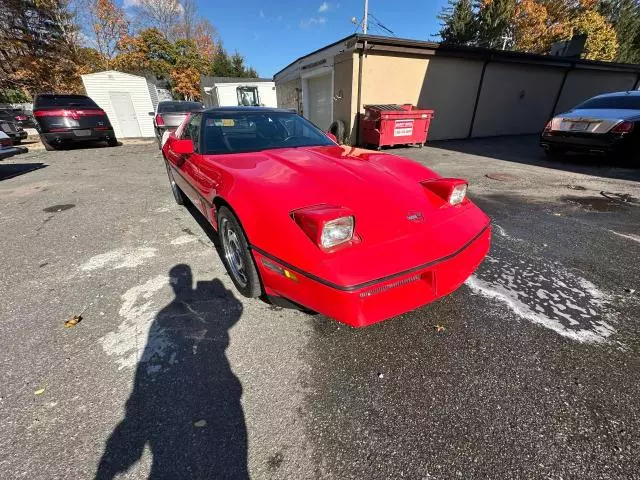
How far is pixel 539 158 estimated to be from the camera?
8.02 metres

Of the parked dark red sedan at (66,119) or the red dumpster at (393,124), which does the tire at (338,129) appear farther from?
the parked dark red sedan at (66,119)

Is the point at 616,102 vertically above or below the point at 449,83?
below

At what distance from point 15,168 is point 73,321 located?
29.7 feet

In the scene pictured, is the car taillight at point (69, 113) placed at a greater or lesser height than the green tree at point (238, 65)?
lesser

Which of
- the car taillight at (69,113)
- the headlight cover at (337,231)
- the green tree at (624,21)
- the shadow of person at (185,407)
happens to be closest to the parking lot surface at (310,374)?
the shadow of person at (185,407)

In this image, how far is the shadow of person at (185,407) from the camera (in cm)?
128

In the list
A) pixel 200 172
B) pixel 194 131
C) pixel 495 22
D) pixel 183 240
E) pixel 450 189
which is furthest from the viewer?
pixel 495 22

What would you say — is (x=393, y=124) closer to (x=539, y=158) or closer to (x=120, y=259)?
(x=539, y=158)

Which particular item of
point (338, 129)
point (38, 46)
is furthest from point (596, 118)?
point (38, 46)

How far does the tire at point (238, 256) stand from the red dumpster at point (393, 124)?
27.3 ft

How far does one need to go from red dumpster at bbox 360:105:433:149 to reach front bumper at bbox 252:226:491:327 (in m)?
8.47

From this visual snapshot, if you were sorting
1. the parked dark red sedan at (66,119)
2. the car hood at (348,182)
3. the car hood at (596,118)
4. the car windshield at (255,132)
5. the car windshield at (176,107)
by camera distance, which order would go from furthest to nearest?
the car windshield at (176,107) → the parked dark red sedan at (66,119) → the car hood at (596,118) → the car windshield at (255,132) → the car hood at (348,182)

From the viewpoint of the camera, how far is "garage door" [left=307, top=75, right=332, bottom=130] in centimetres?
1214

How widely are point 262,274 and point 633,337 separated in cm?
249
